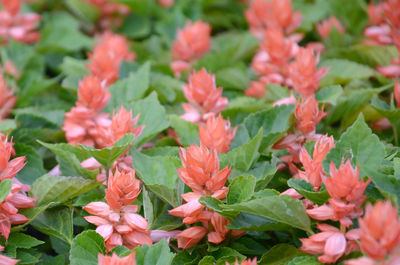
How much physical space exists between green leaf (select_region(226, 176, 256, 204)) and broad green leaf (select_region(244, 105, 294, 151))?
0.77 feet

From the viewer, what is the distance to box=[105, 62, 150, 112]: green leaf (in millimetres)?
1627

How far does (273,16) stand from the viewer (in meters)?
2.05

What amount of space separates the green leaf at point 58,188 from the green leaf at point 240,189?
0.31 metres

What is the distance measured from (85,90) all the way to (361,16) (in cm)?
133

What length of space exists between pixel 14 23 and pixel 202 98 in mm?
1198

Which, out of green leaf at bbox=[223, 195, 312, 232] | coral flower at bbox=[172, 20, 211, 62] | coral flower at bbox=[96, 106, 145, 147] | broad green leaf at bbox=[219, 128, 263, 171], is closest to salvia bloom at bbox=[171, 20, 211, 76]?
coral flower at bbox=[172, 20, 211, 62]

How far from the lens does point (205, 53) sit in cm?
208

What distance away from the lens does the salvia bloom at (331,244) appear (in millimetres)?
951

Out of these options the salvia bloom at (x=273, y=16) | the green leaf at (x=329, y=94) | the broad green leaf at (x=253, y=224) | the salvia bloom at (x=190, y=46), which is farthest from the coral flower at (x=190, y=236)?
the salvia bloom at (x=273, y=16)

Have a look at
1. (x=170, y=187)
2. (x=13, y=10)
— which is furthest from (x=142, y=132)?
(x=13, y=10)

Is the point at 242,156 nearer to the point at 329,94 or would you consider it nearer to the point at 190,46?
the point at 329,94

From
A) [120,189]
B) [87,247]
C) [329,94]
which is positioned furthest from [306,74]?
[87,247]

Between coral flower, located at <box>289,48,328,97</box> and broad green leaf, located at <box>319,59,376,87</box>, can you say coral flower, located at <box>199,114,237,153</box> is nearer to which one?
coral flower, located at <box>289,48,328,97</box>

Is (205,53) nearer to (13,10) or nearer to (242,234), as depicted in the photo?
(13,10)
